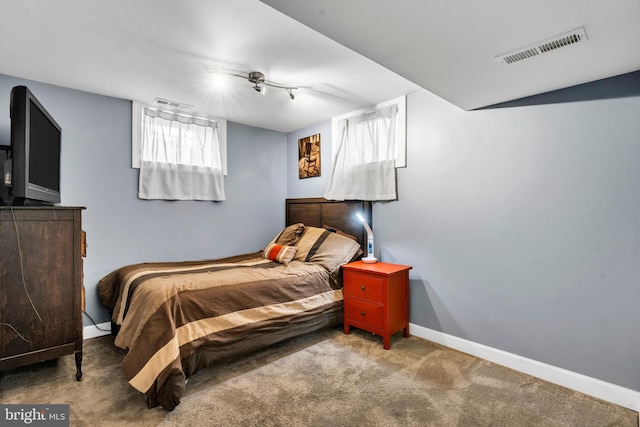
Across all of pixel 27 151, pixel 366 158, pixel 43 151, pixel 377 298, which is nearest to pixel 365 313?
pixel 377 298

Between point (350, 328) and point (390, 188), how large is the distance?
4.80ft

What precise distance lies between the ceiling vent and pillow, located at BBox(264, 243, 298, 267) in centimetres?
240

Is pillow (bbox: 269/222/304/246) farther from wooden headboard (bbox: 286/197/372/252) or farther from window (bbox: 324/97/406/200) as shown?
window (bbox: 324/97/406/200)

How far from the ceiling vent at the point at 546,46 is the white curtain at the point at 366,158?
1.47 meters

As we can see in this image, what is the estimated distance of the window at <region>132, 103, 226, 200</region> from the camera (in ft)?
10.7

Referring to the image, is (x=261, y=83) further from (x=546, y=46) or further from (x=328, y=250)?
(x=546, y=46)

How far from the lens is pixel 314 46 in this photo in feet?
7.14

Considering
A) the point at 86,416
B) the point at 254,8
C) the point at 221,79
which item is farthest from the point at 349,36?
the point at 86,416

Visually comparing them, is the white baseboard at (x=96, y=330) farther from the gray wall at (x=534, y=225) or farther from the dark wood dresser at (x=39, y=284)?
the gray wall at (x=534, y=225)

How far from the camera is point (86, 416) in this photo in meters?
1.79

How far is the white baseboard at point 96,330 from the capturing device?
9.64 feet

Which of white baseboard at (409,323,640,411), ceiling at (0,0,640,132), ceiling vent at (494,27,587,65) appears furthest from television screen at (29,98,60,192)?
white baseboard at (409,323,640,411)

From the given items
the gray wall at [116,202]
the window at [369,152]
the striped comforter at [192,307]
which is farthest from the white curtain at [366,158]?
the gray wall at [116,202]

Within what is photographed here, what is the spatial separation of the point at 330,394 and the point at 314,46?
234 centimetres
